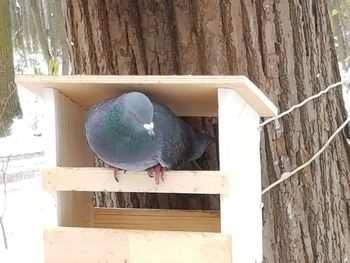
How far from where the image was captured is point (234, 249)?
4.16ft

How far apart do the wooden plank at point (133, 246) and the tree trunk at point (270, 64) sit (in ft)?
1.59

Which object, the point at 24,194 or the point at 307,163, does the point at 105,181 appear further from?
the point at 24,194

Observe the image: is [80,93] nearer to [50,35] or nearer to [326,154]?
[326,154]

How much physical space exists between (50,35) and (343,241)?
27.5 feet

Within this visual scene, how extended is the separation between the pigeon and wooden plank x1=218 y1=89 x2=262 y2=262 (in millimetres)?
125

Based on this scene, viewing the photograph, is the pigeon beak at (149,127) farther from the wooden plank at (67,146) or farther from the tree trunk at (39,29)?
the tree trunk at (39,29)

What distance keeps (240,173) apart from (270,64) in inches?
17.8

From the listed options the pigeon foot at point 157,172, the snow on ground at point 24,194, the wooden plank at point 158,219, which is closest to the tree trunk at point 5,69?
the snow on ground at point 24,194

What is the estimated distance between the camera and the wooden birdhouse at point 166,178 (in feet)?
4.04

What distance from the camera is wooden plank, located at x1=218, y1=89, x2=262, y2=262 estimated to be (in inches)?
49.8

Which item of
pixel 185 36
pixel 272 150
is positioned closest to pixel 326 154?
pixel 272 150

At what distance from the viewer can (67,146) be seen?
142 centimetres

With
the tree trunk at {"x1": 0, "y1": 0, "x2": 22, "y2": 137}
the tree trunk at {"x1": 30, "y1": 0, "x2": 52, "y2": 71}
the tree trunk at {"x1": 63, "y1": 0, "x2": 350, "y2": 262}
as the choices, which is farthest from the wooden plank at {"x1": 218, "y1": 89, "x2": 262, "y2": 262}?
the tree trunk at {"x1": 30, "y1": 0, "x2": 52, "y2": 71}

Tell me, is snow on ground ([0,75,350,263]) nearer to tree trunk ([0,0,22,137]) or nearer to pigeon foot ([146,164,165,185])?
tree trunk ([0,0,22,137])
